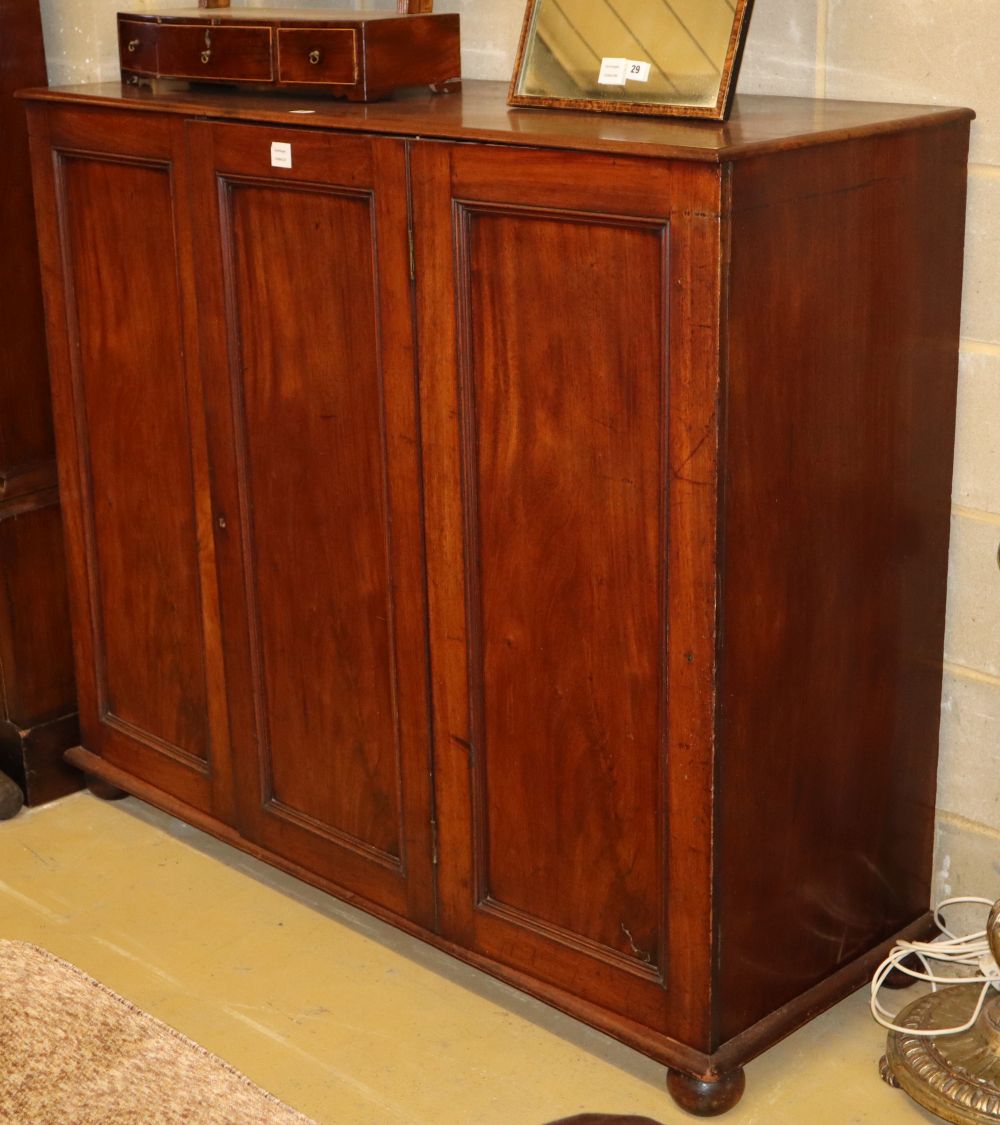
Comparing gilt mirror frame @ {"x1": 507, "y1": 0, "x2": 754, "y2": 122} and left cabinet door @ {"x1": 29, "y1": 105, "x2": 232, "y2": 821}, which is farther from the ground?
gilt mirror frame @ {"x1": 507, "y1": 0, "x2": 754, "y2": 122}

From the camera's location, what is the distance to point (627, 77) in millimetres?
2137

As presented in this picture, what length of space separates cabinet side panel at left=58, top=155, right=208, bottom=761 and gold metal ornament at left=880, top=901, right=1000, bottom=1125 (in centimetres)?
128

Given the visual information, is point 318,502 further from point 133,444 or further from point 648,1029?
point 648,1029

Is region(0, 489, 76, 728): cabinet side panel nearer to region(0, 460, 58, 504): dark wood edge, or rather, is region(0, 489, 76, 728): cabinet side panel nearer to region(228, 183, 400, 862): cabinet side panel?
region(0, 460, 58, 504): dark wood edge

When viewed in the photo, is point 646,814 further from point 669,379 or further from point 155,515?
point 155,515

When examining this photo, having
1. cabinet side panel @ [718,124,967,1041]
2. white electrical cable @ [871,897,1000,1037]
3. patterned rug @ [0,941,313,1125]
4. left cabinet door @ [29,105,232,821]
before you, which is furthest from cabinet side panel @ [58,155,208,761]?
patterned rug @ [0,941,313,1125]

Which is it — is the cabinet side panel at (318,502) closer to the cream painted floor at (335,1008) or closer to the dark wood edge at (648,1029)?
the dark wood edge at (648,1029)

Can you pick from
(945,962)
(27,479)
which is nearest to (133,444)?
(27,479)

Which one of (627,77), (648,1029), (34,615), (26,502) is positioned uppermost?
(627,77)

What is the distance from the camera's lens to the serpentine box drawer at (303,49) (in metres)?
2.37

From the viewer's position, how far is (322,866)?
2.65m

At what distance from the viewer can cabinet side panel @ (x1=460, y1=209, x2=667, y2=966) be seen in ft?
6.47

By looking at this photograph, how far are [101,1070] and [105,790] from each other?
188 cm

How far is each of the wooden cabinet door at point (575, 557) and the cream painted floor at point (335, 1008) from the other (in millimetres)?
133
